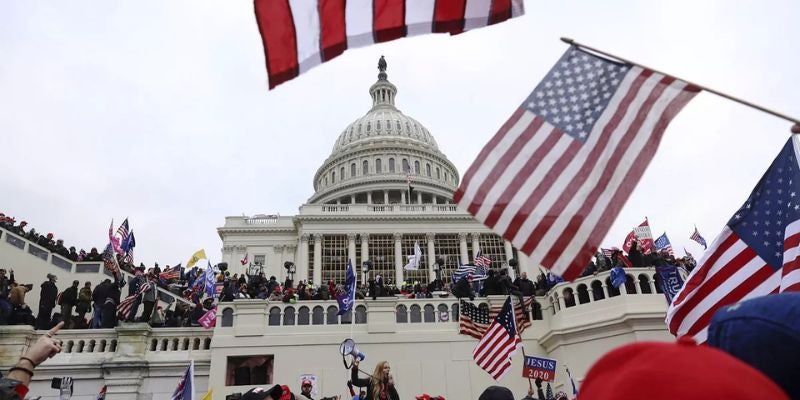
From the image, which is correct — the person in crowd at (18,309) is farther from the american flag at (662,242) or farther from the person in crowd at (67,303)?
the american flag at (662,242)

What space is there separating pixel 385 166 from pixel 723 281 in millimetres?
76754

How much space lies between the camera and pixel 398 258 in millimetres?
55781

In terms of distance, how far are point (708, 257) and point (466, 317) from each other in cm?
917

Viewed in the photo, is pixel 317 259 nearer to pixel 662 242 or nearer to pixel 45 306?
pixel 662 242

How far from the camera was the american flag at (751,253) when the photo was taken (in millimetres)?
6441

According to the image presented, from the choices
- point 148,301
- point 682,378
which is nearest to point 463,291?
point 148,301

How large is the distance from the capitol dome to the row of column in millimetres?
15976

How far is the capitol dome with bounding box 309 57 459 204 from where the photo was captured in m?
78.1

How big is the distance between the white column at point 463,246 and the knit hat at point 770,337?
54.4m

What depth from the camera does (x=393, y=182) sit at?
256 ft

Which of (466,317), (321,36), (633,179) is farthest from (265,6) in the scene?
(466,317)

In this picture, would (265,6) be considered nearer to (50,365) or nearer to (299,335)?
(299,335)

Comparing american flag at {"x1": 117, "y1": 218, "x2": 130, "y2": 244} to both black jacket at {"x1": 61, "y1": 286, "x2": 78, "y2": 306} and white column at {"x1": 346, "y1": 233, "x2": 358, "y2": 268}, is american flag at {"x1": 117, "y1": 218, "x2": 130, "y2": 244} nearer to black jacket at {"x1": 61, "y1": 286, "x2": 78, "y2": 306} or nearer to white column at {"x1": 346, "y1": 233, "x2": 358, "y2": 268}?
black jacket at {"x1": 61, "y1": 286, "x2": 78, "y2": 306}

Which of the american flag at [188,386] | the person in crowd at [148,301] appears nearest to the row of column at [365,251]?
the person in crowd at [148,301]
